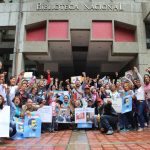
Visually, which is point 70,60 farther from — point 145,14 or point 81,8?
point 145,14

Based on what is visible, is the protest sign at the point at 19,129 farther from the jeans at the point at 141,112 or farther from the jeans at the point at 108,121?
the jeans at the point at 141,112

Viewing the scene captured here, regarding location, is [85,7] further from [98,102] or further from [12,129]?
[12,129]

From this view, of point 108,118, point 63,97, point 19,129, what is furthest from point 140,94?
point 19,129

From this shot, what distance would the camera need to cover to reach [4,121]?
655cm

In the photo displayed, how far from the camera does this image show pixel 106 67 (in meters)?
25.2

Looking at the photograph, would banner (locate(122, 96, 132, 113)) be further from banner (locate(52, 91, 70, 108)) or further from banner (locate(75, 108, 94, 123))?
banner (locate(52, 91, 70, 108))

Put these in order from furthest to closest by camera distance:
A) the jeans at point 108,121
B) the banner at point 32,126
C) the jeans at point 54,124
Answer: the jeans at point 54,124
the jeans at point 108,121
the banner at point 32,126

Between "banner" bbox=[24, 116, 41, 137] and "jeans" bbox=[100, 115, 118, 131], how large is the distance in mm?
1865

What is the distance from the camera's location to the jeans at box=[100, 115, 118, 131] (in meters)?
7.98

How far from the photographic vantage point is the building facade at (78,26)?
1930cm

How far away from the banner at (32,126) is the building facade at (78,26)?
460 inches

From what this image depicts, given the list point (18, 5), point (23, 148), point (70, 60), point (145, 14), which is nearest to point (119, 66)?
point (70, 60)

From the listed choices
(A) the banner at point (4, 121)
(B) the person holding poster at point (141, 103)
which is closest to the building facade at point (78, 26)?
(B) the person holding poster at point (141, 103)

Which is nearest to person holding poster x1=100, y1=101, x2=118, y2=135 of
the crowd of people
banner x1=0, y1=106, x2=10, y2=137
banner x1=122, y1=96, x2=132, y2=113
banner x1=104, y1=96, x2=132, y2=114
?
the crowd of people
